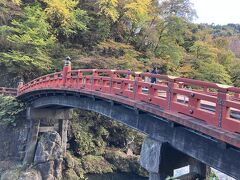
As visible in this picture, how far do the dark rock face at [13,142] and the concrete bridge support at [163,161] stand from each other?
13.7 meters

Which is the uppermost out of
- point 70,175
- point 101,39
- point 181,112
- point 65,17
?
point 65,17

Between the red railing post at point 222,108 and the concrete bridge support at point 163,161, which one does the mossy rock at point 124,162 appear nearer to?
the concrete bridge support at point 163,161

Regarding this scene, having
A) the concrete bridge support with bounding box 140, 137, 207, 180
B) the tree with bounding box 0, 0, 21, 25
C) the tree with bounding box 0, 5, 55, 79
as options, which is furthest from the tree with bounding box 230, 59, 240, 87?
the concrete bridge support with bounding box 140, 137, 207, 180

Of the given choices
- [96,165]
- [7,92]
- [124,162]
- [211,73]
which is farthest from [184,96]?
[7,92]

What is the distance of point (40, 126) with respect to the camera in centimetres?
2177

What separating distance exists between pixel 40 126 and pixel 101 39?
10071 mm

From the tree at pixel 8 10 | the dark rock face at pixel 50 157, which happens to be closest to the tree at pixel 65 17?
the tree at pixel 8 10

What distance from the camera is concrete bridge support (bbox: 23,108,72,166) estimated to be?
20020 mm

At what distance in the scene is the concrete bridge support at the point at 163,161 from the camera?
8307 mm

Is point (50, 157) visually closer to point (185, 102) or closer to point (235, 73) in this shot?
point (185, 102)

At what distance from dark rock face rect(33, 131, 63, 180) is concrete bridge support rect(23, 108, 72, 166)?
614 millimetres

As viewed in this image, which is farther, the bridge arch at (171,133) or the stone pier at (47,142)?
the stone pier at (47,142)

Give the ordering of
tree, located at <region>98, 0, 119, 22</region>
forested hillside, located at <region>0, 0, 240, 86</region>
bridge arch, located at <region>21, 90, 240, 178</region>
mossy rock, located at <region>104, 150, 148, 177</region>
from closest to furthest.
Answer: bridge arch, located at <region>21, 90, 240, 178</region>, mossy rock, located at <region>104, 150, 148, 177</region>, forested hillside, located at <region>0, 0, 240, 86</region>, tree, located at <region>98, 0, 119, 22</region>

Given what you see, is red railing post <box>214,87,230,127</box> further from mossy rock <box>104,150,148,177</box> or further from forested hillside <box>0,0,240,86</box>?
mossy rock <box>104,150,148,177</box>
